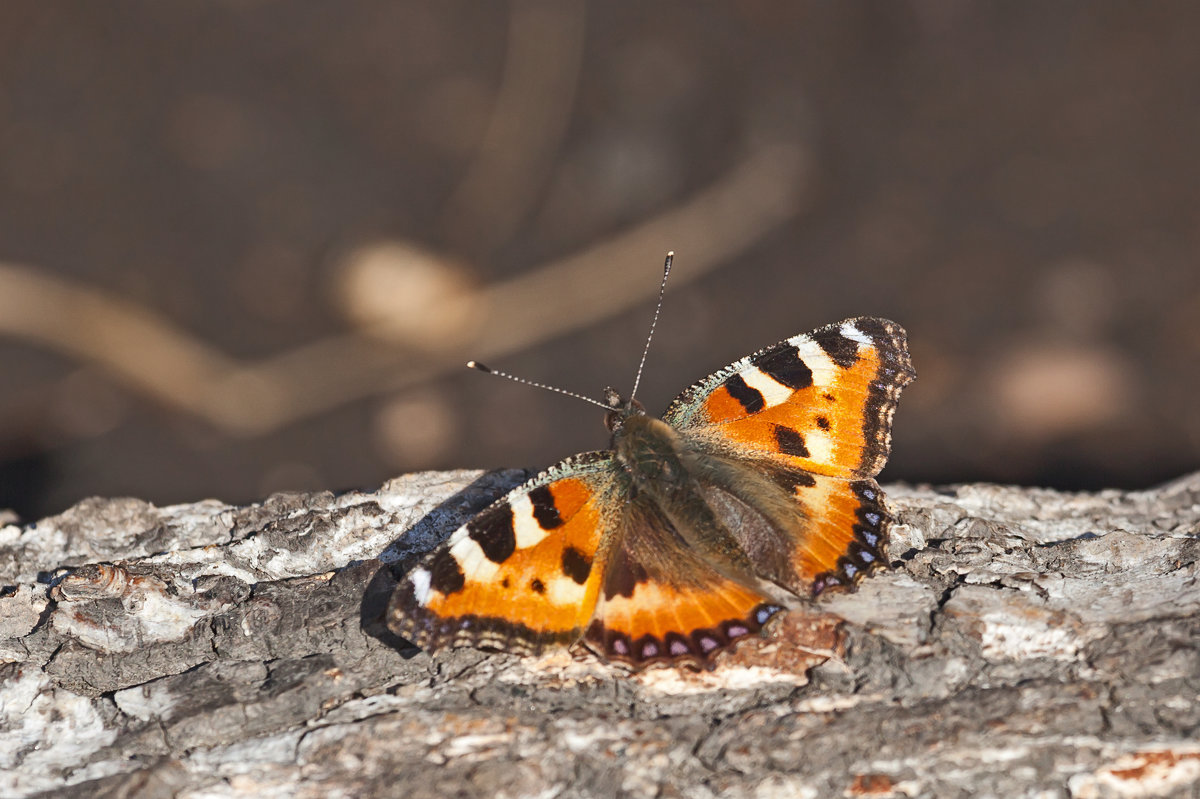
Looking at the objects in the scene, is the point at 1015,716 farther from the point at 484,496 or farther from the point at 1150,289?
the point at 1150,289

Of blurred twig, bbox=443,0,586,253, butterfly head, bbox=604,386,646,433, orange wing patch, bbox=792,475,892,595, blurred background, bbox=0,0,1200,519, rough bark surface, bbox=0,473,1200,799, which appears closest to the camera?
rough bark surface, bbox=0,473,1200,799

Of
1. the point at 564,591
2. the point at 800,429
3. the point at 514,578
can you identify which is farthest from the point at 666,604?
the point at 800,429

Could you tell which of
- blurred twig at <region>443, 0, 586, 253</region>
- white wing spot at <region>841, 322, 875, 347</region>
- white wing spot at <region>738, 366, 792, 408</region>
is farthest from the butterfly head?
blurred twig at <region>443, 0, 586, 253</region>

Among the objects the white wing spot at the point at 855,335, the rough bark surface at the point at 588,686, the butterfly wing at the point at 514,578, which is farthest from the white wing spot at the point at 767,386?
the butterfly wing at the point at 514,578

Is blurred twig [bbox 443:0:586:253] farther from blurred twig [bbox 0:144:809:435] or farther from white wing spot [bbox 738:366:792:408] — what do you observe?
white wing spot [bbox 738:366:792:408]

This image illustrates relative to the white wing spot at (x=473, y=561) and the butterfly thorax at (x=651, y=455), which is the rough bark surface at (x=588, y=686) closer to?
the white wing spot at (x=473, y=561)

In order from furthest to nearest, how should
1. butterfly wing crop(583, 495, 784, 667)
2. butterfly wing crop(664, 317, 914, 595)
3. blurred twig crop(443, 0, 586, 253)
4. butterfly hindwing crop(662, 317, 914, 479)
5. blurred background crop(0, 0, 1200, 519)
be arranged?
blurred twig crop(443, 0, 586, 253) → blurred background crop(0, 0, 1200, 519) → butterfly hindwing crop(662, 317, 914, 479) → butterfly wing crop(664, 317, 914, 595) → butterfly wing crop(583, 495, 784, 667)

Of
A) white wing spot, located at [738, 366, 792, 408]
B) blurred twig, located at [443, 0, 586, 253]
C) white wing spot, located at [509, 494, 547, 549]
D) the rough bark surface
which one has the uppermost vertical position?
blurred twig, located at [443, 0, 586, 253]
